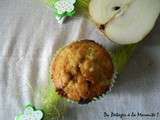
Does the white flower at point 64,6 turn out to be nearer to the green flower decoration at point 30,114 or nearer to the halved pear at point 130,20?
the halved pear at point 130,20

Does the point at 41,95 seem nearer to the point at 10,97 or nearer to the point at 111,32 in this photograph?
the point at 10,97

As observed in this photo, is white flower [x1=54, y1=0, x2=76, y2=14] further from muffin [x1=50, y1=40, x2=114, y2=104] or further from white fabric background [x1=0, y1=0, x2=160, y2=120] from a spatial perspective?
muffin [x1=50, y1=40, x2=114, y2=104]

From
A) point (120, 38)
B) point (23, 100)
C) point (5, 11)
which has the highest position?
point (5, 11)

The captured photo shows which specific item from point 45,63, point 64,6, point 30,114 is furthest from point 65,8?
point 30,114

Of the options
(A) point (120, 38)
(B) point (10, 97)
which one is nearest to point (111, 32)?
(A) point (120, 38)

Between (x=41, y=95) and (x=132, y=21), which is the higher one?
(x=132, y=21)

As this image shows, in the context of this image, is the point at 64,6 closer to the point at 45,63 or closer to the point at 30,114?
the point at 45,63

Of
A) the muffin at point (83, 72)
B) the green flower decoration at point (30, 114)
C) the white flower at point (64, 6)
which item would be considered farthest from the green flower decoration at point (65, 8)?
the green flower decoration at point (30, 114)
